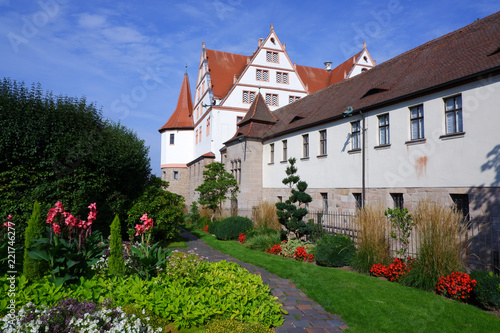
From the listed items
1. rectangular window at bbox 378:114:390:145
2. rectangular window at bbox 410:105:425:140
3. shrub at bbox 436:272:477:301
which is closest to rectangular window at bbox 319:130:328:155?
rectangular window at bbox 378:114:390:145

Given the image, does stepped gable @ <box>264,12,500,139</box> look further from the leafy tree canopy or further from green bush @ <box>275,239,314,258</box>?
the leafy tree canopy

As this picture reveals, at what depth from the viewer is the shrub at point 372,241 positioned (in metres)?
8.91

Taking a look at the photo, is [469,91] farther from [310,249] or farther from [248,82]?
[248,82]

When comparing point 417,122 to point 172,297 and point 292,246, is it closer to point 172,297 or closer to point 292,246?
point 292,246

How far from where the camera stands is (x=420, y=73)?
1280 cm

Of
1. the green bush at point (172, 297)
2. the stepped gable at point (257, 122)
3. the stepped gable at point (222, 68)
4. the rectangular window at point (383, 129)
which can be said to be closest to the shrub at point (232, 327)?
the green bush at point (172, 297)

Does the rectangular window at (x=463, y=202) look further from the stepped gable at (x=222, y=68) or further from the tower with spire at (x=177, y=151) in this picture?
the tower with spire at (x=177, y=151)

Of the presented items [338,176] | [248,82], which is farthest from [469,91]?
[248,82]

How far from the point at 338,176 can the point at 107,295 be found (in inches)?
481

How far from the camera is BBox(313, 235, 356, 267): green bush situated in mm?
10023

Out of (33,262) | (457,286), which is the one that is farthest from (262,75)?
(33,262)

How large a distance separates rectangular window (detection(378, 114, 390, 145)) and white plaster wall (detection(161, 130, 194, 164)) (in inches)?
1025

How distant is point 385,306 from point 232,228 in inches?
423

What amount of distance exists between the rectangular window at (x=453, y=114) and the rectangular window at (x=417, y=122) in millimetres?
941
